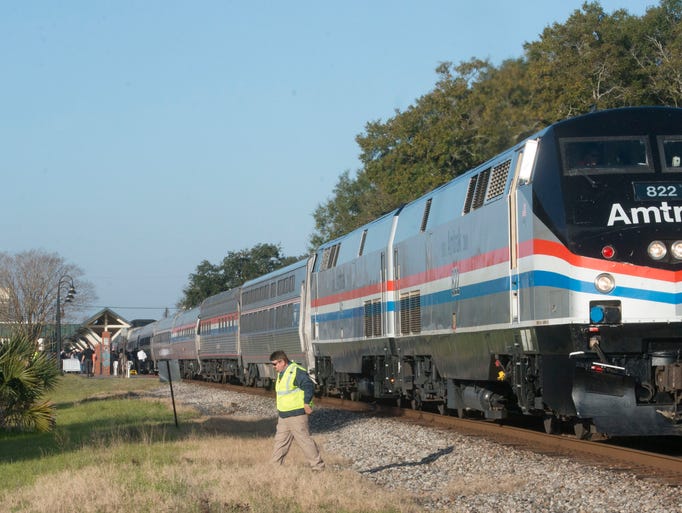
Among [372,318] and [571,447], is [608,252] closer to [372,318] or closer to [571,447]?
[571,447]

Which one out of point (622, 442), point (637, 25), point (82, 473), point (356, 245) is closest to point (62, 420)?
Result: point (356, 245)

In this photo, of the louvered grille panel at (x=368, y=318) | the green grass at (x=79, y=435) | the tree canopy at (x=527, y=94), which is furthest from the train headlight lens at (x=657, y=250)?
the tree canopy at (x=527, y=94)

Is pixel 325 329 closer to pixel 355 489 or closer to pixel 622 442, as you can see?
pixel 622 442

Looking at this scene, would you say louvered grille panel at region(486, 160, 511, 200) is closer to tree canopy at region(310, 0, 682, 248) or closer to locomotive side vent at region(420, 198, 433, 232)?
locomotive side vent at region(420, 198, 433, 232)

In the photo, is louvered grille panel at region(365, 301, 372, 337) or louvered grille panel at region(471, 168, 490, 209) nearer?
louvered grille panel at region(471, 168, 490, 209)

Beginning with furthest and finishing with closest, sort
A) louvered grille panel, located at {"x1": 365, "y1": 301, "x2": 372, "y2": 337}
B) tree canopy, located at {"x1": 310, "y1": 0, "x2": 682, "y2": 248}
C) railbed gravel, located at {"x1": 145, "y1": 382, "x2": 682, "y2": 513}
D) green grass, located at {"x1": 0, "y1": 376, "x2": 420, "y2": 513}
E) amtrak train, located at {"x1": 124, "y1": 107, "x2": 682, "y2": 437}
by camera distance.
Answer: tree canopy, located at {"x1": 310, "y1": 0, "x2": 682, "y2": 248}
louvered grille panel, located at {"x1": 365, "y1": 301, "x2": 372, "y2": 337}
amtrak train, located at {"x1": 124, "y1": 107, "x2": 682, "y2": 437}
green grass, located at {"x1": 0, "y1": 376, "x2": 420, "y2": 513}
railbed gravel, located at {"x1": 145, "y1": 382, "x2": 682, "y2": 513}

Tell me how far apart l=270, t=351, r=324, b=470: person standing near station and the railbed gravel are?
32.8 inches

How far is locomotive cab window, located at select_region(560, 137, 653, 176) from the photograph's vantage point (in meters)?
12.3

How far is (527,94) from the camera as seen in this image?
5397 centimetres

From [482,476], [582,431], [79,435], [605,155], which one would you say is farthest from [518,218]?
[79,435]

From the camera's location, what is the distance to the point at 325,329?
85.4ft

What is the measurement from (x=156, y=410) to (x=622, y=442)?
14859 millimetres

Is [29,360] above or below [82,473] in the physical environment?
above

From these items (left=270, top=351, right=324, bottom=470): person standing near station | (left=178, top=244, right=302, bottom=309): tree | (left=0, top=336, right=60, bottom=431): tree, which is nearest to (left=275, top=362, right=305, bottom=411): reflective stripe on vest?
(left=270, top=351, right=324, bottom=470): person standing near station
